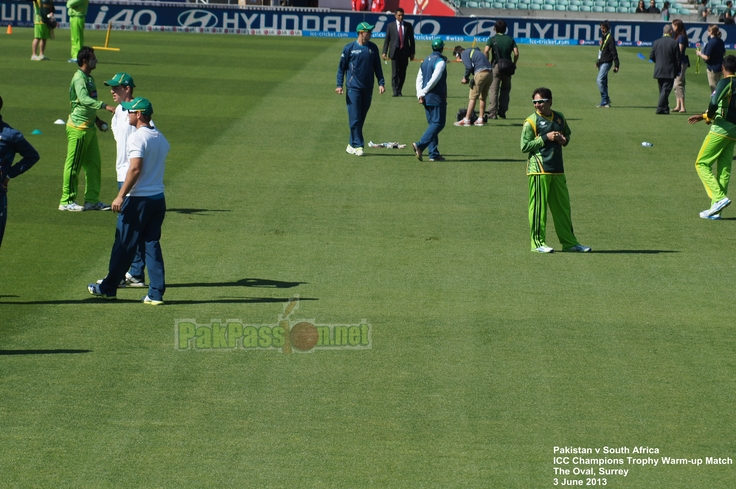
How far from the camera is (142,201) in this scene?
10094 millimetres

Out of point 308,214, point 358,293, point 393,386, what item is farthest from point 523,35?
point 393,386

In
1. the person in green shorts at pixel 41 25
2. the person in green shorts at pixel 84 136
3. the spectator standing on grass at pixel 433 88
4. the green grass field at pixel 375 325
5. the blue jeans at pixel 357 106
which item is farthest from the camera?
the person in green shorts at pixel 41 25

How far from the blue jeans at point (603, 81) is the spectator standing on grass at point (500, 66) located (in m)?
3.19

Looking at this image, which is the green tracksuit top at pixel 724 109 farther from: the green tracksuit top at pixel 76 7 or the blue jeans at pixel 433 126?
the green tracksuit top at pixel 76 7

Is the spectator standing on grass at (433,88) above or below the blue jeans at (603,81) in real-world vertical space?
above

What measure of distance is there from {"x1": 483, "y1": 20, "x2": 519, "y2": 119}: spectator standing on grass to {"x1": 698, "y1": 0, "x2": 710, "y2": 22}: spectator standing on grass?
3063cm

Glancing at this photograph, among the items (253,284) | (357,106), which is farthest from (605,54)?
(253,284)

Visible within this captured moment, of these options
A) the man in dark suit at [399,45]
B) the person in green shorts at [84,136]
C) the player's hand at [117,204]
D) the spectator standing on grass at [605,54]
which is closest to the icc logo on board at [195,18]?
the man in dark suit at [399,45]

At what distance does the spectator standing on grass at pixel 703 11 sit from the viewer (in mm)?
51709

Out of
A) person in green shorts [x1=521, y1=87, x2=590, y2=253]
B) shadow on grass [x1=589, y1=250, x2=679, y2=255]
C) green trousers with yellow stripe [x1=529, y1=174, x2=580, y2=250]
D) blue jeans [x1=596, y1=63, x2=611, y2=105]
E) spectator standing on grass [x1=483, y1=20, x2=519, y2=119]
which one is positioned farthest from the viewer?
blue jeans [x1=596, y1=63, x2=611, y2=105]

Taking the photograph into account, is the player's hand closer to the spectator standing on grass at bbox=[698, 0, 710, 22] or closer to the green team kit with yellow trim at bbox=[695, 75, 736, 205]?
the green team kit with yellow trim at bbox=[695, 75, 736, 205]

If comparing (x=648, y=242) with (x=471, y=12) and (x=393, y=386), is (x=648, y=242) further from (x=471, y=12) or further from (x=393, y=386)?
(x=471, y=12)

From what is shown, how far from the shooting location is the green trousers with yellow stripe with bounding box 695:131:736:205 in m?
15.1

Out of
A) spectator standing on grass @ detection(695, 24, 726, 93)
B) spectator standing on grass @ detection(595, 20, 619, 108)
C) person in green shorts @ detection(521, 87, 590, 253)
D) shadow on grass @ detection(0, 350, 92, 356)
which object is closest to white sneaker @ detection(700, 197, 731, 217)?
person in green shorts @ detection(521, 87, 590, 253)
